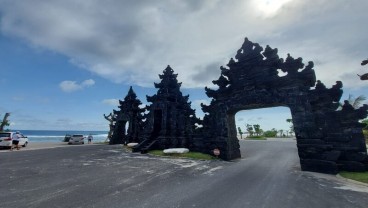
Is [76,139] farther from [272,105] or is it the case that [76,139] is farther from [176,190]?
[176,190]

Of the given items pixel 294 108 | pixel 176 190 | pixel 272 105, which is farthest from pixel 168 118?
pixel 176 190

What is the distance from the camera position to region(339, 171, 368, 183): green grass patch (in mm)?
8372

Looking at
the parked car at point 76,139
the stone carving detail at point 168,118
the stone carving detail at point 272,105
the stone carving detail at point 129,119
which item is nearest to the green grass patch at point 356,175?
the stone carving detail at point 272,105

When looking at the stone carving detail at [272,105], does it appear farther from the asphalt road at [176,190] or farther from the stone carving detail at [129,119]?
the stone carving detail at [129,119]

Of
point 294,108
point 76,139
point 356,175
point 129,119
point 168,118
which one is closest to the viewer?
point 356,175

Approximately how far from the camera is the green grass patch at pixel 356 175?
8372mm

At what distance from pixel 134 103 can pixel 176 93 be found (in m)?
12.0

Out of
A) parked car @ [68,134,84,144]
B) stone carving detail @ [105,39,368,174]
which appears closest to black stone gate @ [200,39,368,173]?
stone carving detail @ [105,39,368,174]

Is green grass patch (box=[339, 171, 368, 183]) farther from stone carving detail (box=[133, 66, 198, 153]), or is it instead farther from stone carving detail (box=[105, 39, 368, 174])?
stone carving detail (box=[133, 66, 198, 153])

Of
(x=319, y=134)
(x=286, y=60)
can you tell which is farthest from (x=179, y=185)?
(x=286, y=60)

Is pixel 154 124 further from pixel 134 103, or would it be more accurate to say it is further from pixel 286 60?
pixel 286 60

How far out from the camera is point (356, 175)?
357 inches

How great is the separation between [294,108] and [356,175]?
14.2ft

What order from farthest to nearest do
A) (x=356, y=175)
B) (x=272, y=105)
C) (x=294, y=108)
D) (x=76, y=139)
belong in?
(x=76, y=139) < (x=272, y=105) < (x=294, y=108) < (x=356, y=175)
